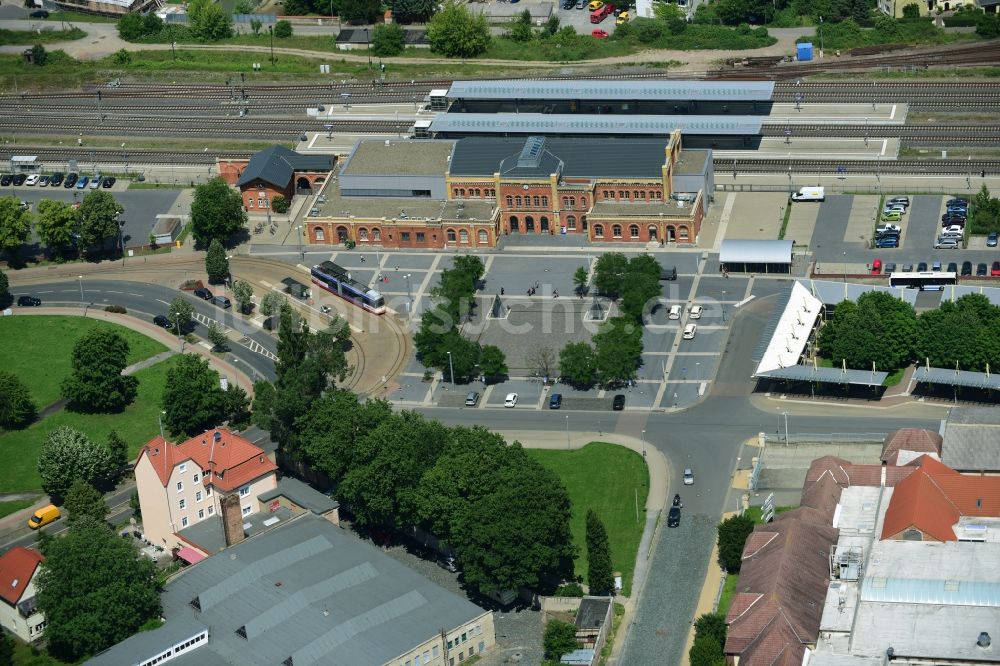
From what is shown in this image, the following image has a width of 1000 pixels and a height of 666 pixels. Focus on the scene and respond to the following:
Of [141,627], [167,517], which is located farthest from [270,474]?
[141,627]

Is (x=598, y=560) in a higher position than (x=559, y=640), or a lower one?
higher

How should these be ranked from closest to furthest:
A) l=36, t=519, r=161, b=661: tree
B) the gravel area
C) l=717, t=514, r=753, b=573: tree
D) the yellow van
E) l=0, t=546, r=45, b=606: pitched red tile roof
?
the gravel area, l=36, t=519, r=161, b=661: tree, l=717, t=514, r=753, b=573: tree, l=0, t=546, r=45, b=606: pitched red tile roof, the yellow van

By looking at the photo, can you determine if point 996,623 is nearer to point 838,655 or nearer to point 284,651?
point 838,655

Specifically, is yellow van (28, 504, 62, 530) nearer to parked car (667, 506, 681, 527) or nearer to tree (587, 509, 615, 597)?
tree (587, 509, 615, 597)

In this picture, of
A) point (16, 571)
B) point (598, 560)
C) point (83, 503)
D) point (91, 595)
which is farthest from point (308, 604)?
point (83, 503)

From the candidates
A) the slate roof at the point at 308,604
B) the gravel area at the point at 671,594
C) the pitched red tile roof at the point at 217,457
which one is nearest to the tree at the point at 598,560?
the gravel area at the point at 671,594

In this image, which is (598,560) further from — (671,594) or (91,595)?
(91,595)

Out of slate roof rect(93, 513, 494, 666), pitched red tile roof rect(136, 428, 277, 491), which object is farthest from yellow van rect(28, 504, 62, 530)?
slate roof rect(93, 513, 494, 666)
